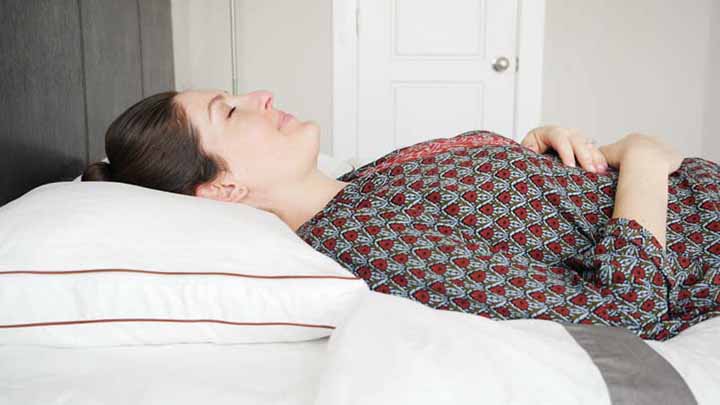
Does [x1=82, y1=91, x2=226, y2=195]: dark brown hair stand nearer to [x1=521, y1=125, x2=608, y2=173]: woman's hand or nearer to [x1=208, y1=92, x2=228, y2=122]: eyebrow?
[x1=208, y1=92, x2=228, y2=122]: eyebrow

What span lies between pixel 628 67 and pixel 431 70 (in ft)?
3.43

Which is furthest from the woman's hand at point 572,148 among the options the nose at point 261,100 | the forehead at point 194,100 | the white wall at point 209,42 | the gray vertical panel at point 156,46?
the white wall at point 209,42

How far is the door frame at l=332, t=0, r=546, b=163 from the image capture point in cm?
359

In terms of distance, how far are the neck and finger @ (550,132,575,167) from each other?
0.48 m

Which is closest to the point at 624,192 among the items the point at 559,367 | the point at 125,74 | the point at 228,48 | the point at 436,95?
the point at 559,367

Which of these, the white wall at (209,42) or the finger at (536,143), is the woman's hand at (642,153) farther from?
the white wall at (209,42)

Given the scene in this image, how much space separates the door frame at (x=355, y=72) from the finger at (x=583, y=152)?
7.17 ft

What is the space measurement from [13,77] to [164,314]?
1.82 ft

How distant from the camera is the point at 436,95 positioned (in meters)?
3.69

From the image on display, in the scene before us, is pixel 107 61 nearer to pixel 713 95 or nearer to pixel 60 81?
pixel 60 81

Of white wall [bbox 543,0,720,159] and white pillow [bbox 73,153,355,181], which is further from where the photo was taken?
white wall [bbox 543,0,720,159]

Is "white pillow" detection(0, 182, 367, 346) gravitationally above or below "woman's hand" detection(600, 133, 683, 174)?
below

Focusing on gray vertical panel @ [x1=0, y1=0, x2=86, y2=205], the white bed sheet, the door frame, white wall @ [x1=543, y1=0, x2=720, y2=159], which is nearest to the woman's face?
gray vertical panel @ [x1=0, y1=0, x2=86, y2=205]

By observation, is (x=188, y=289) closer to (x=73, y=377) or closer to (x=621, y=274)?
(x=73, y=377)
